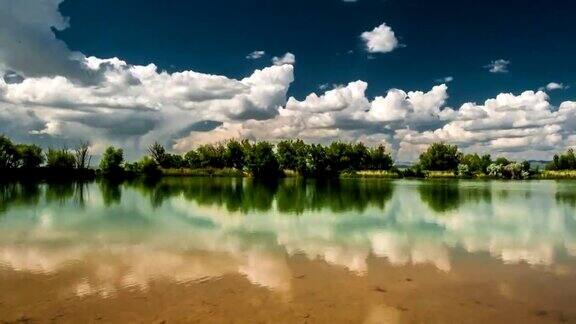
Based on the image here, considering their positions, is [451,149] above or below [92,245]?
above

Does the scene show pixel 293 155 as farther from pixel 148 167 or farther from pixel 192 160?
pixel 148 167

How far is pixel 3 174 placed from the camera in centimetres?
9306

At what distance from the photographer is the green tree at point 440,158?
451ft

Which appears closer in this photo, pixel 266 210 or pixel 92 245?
pixel 92 245

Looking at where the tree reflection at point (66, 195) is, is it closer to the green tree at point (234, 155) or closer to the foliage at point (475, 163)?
the green tree at point (234, 155)

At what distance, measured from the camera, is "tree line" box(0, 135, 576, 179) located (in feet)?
380

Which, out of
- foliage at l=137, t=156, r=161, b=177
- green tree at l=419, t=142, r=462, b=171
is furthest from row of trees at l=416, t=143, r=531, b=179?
foliage at l=137, t=156, r=161, b=177

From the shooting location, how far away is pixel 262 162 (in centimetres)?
12188

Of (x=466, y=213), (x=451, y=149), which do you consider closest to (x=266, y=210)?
(x=466, y=213)

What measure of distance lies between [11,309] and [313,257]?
31.3 feet

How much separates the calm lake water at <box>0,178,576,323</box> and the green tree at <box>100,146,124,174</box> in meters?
89.8

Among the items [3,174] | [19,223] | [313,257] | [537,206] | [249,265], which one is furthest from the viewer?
[3,174]

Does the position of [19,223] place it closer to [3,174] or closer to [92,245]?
[92,245]

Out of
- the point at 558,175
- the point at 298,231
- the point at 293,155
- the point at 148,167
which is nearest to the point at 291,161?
the point at 293,155
